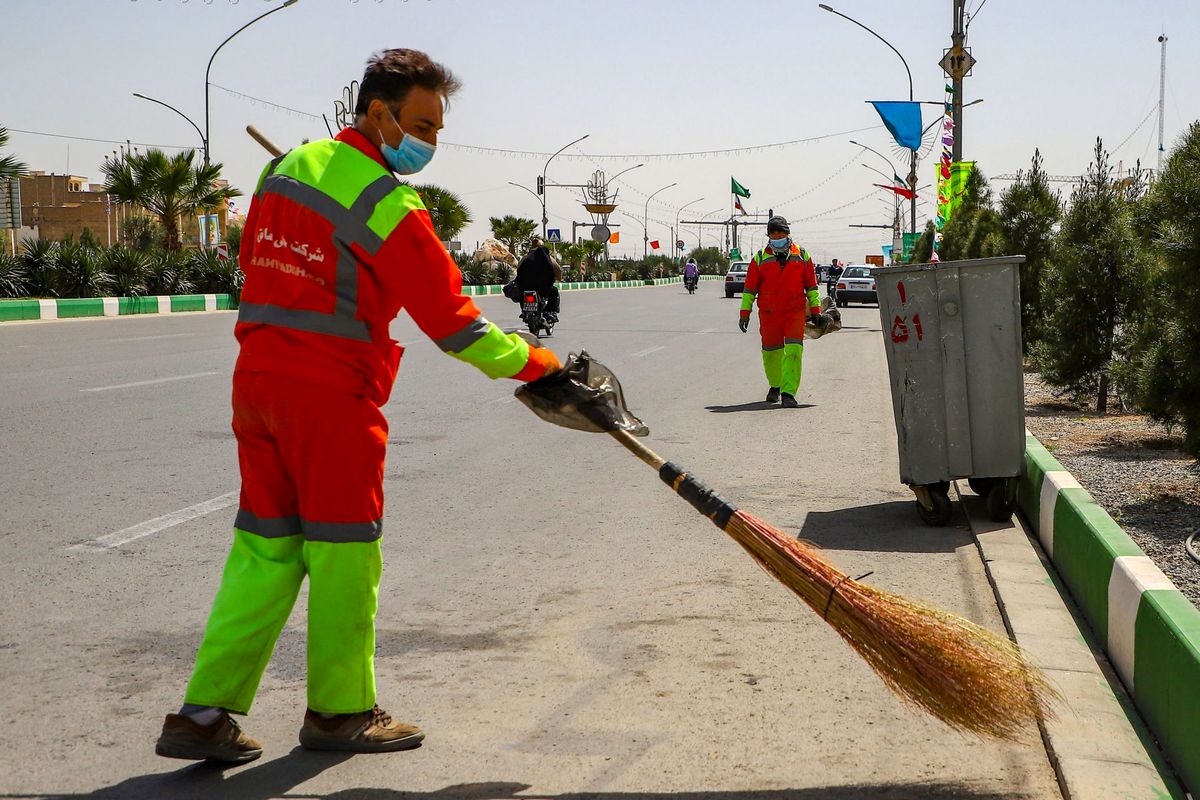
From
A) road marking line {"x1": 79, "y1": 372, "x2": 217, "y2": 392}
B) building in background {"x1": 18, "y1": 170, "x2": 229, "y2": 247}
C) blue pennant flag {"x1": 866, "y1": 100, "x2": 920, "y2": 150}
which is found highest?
building in background {"x1": 18, "y1": 170, "x2": 229, "y2": 247}

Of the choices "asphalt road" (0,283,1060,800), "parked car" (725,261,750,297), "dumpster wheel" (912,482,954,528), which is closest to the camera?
"asphalt road" (0,283,1060,800)

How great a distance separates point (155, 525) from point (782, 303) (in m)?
7.40

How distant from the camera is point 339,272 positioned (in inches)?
127

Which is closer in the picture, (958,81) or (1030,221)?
(1030,221)

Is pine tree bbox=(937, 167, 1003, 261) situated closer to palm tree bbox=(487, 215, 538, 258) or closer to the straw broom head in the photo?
the straw broom head

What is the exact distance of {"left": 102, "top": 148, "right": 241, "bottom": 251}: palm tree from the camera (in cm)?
3425

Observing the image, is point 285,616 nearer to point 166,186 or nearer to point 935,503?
point 935,503

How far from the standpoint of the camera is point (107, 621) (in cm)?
467

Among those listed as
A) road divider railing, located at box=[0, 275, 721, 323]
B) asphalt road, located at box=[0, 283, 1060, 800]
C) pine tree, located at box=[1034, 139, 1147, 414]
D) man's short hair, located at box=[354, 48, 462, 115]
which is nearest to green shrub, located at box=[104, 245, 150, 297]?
road divider railing, located at box=[0, 275, 721, 323]

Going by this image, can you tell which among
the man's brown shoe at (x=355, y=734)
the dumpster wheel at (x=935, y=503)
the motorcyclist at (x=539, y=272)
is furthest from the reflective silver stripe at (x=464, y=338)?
the motorcyclist at (x=539, y=272)

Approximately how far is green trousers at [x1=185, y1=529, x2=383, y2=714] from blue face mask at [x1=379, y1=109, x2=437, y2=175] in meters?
0.96

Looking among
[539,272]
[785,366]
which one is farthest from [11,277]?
[785,366]

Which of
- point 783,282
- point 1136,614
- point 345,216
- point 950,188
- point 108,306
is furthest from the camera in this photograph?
point 108,306

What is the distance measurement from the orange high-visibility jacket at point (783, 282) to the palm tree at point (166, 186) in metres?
24.0
